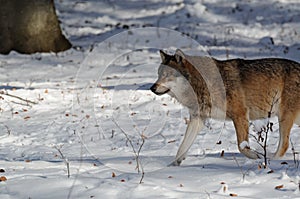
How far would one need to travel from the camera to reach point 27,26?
12914 mm

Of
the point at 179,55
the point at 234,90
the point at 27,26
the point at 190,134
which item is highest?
the point at 27,26

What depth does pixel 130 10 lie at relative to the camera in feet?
57.1

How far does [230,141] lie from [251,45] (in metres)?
6.95

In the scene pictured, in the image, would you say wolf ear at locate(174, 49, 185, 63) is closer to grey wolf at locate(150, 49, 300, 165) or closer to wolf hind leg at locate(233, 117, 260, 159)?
grey wolf at locate(150, 49, 300, 165)

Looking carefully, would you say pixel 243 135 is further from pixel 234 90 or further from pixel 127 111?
pixel 127 111

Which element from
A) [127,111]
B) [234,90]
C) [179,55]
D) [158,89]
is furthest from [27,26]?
[234,90]

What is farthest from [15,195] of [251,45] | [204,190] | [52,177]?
[251,45]

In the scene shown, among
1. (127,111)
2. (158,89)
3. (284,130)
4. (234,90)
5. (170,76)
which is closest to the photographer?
(158,89)

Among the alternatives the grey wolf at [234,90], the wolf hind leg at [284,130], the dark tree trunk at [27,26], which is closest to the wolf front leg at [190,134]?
the grey wolf at [234,90]

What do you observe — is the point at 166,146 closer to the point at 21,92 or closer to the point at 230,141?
the point at 230,141

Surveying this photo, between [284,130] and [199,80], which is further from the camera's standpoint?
[284,130]

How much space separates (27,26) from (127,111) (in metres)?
5.26

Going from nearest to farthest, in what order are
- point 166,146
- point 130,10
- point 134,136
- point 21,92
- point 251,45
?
1. point 166,146
2. point 134,136
3. point 21,92
4. point 251,45
5. point 130,10

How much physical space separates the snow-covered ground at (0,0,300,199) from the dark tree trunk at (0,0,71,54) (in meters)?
0.36
